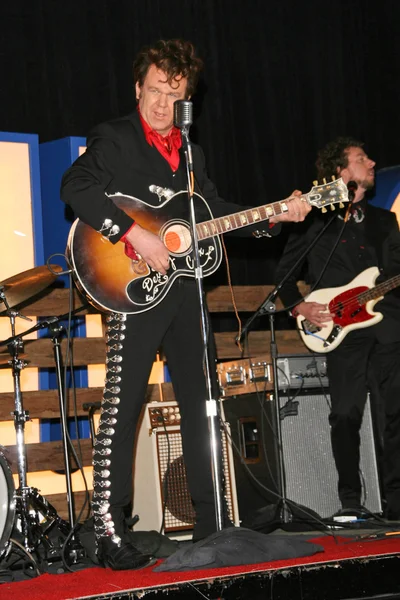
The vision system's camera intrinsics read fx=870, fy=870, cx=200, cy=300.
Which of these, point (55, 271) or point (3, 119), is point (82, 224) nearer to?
Result: point (55, 271)

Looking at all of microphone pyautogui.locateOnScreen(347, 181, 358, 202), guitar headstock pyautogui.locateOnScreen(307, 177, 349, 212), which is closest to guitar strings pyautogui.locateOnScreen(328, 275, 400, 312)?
microphone pyautogui.locateOnScreen(347, 181, 358, 202)

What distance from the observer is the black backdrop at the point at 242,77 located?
563 centimetres

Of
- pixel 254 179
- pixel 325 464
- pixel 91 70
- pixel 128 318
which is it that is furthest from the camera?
pixel 254 179

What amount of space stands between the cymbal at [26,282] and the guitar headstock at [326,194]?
1197mm

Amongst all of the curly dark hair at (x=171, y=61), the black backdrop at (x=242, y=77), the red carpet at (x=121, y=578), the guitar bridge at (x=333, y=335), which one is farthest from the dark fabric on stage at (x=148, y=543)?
the black backdrop at (x=242, y=77)

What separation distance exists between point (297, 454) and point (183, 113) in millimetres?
2343

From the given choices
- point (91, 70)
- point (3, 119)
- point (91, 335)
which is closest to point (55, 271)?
point (91, 335)

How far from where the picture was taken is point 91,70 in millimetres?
5820

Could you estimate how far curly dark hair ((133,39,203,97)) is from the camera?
353 cm

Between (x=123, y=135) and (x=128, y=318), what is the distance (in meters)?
0.75

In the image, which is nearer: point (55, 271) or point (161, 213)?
point (161, 213)

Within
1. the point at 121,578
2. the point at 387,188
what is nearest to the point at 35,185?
the point at 387,188

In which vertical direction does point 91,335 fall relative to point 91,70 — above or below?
below

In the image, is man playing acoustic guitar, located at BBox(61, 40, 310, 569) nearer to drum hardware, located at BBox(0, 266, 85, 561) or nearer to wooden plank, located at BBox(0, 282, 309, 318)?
drum hardware, located at BBox(0, 266, 85, 561)
